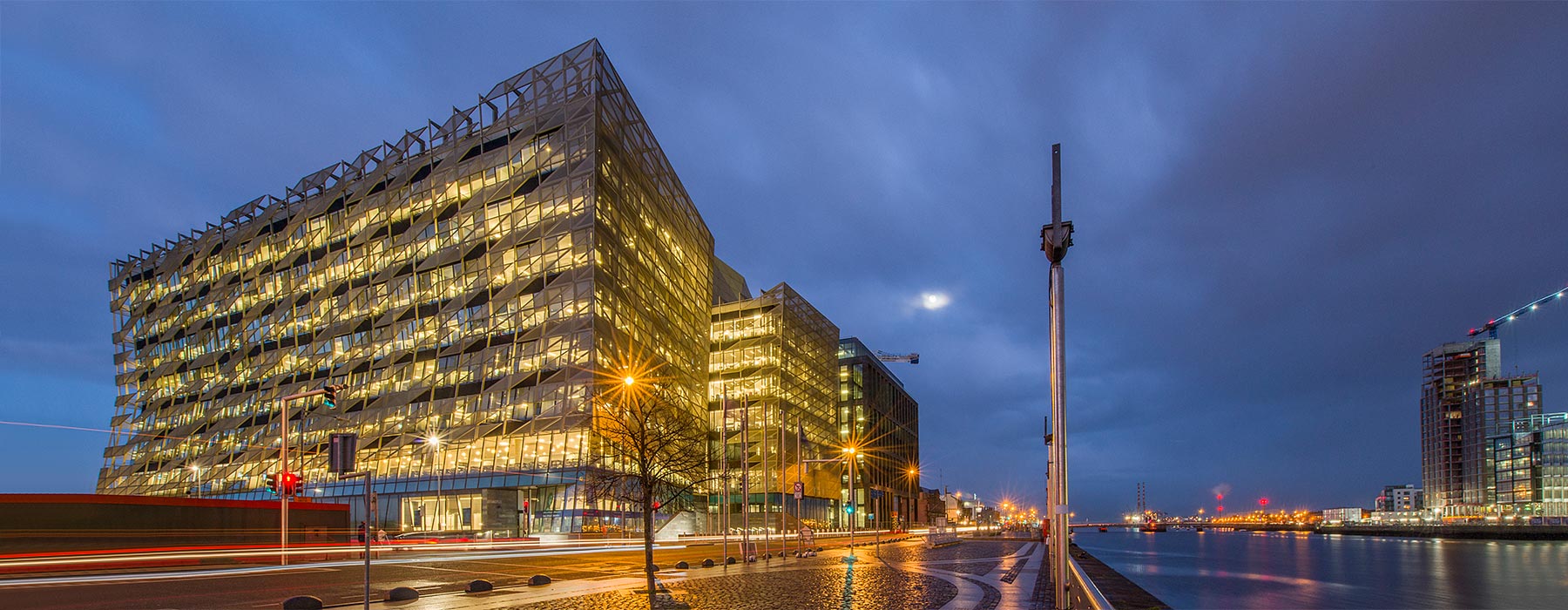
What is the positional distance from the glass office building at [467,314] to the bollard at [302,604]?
5093 centimetres

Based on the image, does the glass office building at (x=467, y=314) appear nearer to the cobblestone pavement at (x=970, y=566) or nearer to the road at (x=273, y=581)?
the road at (x=273, y=581)

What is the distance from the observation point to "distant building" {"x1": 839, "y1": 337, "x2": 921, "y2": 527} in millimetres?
135875

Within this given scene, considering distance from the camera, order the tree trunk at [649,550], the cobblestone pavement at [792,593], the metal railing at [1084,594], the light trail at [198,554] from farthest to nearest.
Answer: the light trail at [198,554] < the cobblestone pavement at [792,593] < the tree trunk at [649,550] < the metal railing at [1084,594]

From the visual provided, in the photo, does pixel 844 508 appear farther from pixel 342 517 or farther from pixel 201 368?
pixel 342 517

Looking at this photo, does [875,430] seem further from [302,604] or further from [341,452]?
[341,452]

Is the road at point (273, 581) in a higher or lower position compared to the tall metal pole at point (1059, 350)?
lower

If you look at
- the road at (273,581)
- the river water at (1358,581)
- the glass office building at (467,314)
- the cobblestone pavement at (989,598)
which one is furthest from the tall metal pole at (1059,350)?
the glass office building at (467,314)

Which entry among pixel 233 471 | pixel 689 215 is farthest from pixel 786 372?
pixel 233 471

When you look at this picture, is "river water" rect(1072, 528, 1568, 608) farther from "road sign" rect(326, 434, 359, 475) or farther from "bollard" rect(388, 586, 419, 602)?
"road sign" rect(326, 434, 359, 475)

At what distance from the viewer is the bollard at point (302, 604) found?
16391mm

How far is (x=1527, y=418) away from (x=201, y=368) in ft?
848

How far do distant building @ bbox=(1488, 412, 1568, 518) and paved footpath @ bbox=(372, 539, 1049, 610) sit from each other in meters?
191

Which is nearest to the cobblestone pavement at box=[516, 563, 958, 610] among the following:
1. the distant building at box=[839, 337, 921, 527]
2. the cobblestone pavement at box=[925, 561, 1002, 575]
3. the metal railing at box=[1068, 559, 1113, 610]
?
the metal railing at box=[1068, 559, 1113, 610]

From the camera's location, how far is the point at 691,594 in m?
20.8
